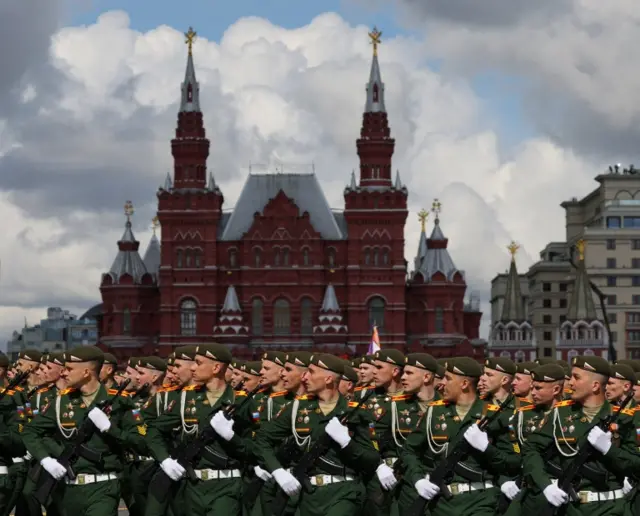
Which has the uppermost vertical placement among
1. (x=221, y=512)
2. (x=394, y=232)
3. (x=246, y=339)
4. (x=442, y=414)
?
(x=394, y=232)

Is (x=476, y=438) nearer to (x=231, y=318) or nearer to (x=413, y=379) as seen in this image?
(x=413, y=379)

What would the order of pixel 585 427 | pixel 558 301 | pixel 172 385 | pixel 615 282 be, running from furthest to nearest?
1. pixel 558 301
2. pixel 615 282
3. pixel 172 385
4. pixel 585 427

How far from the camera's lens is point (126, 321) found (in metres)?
93.6

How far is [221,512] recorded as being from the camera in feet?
43.6

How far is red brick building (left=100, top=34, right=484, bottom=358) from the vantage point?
297 ft

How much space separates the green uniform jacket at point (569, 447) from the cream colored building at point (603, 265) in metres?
99.6

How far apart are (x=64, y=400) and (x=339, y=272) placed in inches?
3066

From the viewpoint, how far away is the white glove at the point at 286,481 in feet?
41.5

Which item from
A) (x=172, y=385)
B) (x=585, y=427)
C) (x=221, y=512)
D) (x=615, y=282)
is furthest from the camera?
(x=615, y=282)

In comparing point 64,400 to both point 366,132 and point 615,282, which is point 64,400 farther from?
point 615,282

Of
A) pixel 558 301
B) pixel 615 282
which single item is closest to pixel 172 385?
pixel 615 282

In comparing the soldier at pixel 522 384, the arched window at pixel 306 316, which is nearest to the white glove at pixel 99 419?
the soldier at pixel 522 384

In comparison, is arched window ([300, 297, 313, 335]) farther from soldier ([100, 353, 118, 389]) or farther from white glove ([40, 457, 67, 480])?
white glove ([40, 457, 67, 480])

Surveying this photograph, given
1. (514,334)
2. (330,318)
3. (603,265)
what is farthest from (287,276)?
(603,265)
